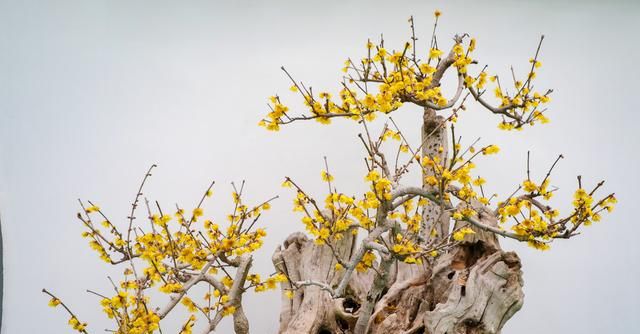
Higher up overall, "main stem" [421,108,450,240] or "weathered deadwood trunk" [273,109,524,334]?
"main stem" [421,108,450,240]

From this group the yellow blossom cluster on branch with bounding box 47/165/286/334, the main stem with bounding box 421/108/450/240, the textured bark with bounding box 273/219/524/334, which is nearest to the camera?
the yellow blossom cluster on branch with bounding box 47/165/286/334

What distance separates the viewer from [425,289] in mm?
2330

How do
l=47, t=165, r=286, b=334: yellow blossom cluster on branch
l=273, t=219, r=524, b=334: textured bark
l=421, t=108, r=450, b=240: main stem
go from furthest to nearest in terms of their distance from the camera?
l=421, t=108, r=450, b=240: main stem → l=273, t=219, r=524, b=334: textured bark → l=47, t=165, r=286, b=334: yellow blossom cluster on branch

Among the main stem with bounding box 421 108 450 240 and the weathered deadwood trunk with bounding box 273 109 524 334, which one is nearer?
the weathered deadwood trunk with bounding box 273 109 524 334

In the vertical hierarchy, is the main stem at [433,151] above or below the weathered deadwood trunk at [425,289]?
above

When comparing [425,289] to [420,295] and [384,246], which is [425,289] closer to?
[420,295]

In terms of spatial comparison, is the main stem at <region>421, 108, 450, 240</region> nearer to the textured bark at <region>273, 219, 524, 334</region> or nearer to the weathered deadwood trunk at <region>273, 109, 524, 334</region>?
the weathered deadwood trunk at <region>273, 109, 524, 334</region>

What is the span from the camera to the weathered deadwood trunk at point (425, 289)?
2.13 meters

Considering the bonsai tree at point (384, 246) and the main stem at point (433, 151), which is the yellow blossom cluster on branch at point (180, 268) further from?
the main stem at point (433, 151)

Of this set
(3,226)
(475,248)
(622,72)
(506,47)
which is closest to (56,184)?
(3,226)

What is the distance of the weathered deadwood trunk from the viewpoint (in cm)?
213

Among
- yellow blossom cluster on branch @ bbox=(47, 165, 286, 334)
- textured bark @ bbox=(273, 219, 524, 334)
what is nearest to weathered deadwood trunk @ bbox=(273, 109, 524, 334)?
textured bark @ bbox=(273, 219, 524, 334)

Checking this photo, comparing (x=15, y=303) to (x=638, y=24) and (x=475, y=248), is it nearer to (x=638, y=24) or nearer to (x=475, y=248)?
(x=475, y=248)

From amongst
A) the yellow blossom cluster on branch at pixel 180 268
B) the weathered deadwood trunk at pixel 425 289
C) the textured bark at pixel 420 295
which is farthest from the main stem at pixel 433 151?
the yellow blossom cluster on branch at pixel 180 268
